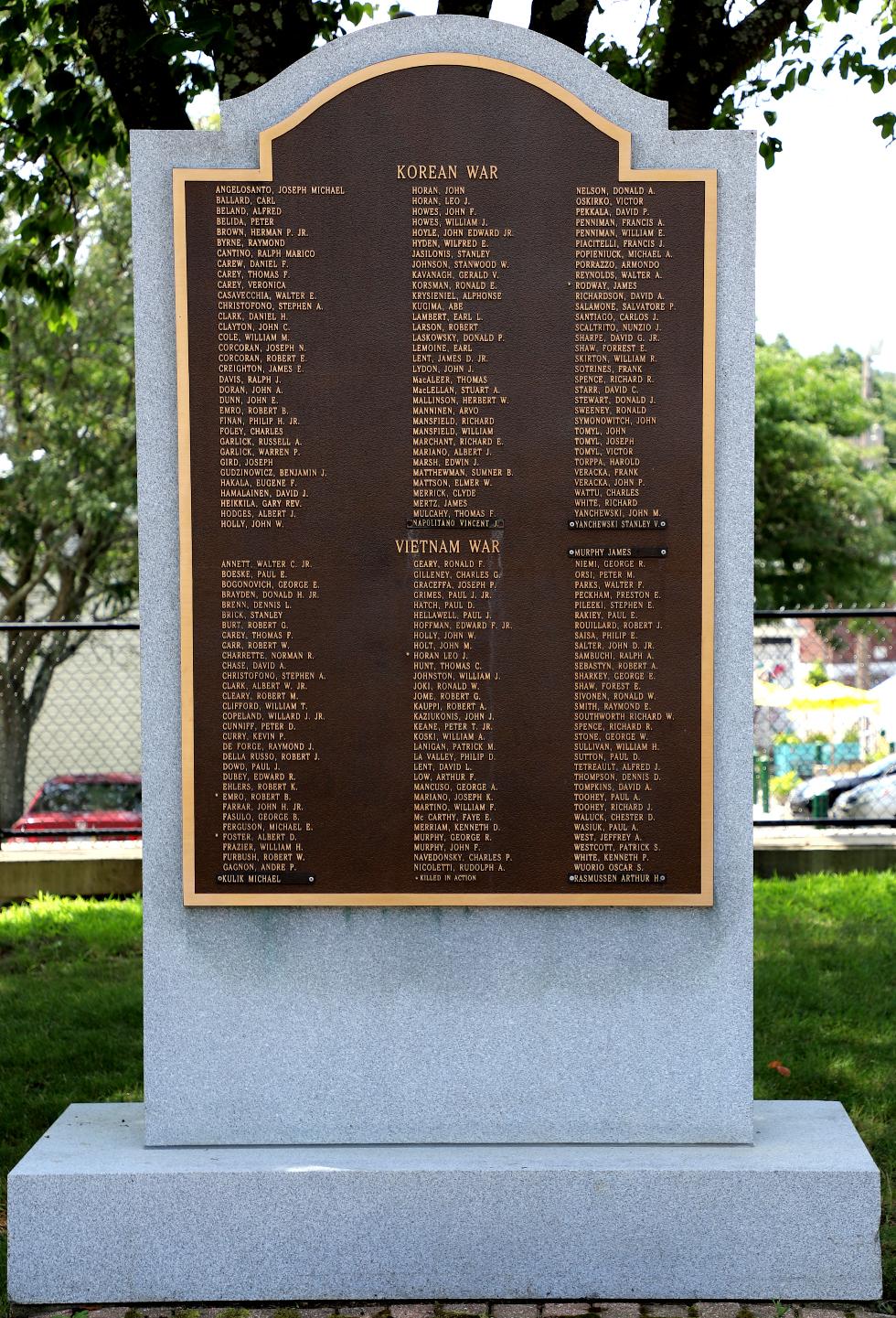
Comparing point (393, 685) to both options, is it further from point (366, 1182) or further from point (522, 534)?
point (366, 1182)

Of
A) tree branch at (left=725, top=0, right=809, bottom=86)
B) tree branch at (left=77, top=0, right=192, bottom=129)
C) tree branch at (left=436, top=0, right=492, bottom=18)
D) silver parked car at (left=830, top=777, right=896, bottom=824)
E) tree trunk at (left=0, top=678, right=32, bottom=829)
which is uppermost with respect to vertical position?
tree branch at (left=436, top=0, right=492, bottom=18)

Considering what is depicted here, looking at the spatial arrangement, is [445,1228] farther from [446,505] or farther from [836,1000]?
[836,1000]

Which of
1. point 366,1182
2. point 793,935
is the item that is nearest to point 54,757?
point 793,935

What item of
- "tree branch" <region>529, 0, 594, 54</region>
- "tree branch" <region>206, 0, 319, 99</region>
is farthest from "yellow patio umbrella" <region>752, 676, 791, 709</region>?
"tree branch" <region>206, 0, 319, 99</region>

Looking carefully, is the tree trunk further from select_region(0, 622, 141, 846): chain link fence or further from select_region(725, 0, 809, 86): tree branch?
select_region(725, 0, 809, 86): tree branch

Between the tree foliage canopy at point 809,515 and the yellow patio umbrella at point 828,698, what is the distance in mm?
9649

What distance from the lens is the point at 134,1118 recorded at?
17.1 ft

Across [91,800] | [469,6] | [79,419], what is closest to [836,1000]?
[469,6]

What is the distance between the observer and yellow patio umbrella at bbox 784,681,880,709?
1539cm

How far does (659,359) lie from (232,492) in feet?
5.16

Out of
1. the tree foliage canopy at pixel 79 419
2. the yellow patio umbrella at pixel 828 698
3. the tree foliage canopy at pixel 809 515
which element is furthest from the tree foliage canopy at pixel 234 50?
the tree foliage canopy at pixel 809 515

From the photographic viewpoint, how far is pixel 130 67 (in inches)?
264

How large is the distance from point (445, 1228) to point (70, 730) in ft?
29.8

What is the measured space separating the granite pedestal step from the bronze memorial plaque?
3.09ft
